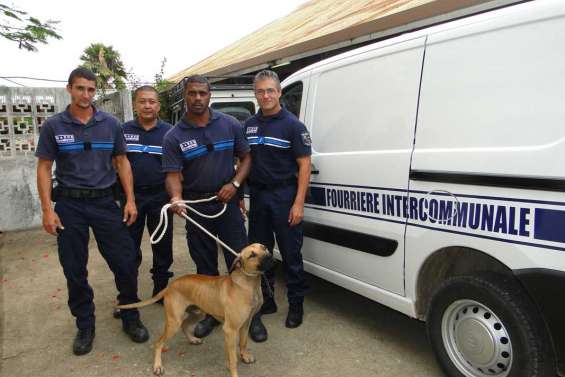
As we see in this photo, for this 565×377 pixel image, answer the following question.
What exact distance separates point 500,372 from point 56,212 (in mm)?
2818

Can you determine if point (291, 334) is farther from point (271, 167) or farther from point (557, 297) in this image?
point (557, 297)

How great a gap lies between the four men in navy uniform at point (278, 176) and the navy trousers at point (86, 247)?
940 millimetres

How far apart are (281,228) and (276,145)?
1.96 feet

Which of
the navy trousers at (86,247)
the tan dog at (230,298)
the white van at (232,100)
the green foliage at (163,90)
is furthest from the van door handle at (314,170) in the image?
the green foliage at (163,90)

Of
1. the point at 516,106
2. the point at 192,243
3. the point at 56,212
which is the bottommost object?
the point at 192,243

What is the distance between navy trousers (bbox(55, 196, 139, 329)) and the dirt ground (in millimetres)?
310

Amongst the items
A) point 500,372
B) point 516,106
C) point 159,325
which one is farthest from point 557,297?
point 159,325

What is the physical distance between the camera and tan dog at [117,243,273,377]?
2.60 meters

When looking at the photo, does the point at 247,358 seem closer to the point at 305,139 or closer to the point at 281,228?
the point at 281,228

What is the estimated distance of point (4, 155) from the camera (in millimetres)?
6746

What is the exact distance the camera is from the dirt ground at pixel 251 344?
2811mm

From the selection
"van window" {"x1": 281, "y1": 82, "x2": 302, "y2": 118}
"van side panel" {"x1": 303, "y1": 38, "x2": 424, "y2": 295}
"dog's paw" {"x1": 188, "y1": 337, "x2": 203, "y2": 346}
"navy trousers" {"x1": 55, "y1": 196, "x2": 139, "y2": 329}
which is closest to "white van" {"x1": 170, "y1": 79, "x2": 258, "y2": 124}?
"van window" {"x1": 281, "y1": 82, "x2": 302, "y2": 118}

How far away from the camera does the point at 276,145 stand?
10.2ft

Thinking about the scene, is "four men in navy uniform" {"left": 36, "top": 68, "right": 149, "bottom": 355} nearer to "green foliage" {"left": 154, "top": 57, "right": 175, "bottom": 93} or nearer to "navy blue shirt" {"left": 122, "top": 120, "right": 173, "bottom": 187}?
"navy blue shirt" {"left": 122, "top": 120, "right": 173, "bottom": 187}
